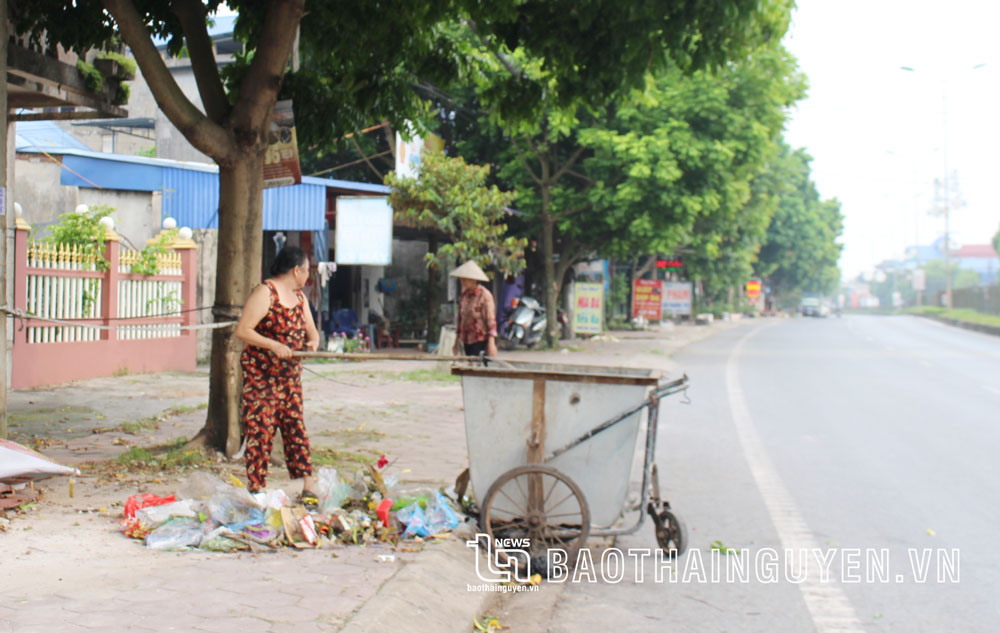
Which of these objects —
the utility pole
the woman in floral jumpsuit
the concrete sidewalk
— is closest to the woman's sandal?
the woman in floral jumpsuit

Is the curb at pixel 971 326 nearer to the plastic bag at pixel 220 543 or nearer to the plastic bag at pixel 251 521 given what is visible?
the plastic bag at pixel 251 521

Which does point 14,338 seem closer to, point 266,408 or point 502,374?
point 266,408

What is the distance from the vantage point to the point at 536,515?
4.88m

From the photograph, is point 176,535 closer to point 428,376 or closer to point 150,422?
point 150,422

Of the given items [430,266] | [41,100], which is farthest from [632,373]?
[430,266]

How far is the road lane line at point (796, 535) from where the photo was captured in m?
4.15

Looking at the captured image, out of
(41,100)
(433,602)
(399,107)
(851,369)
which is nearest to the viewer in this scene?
(433,602)

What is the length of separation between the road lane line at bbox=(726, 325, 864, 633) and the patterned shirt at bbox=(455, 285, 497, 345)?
2.85m

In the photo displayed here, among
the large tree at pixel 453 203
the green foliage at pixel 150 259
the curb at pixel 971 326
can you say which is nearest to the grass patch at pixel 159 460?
the green foliage at pixel 150 259

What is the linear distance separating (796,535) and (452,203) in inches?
481

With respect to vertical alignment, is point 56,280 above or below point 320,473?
above

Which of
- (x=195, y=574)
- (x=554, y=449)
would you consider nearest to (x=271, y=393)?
(x=195, y=574)

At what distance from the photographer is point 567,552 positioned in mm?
4844

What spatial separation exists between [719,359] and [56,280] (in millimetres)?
14159
